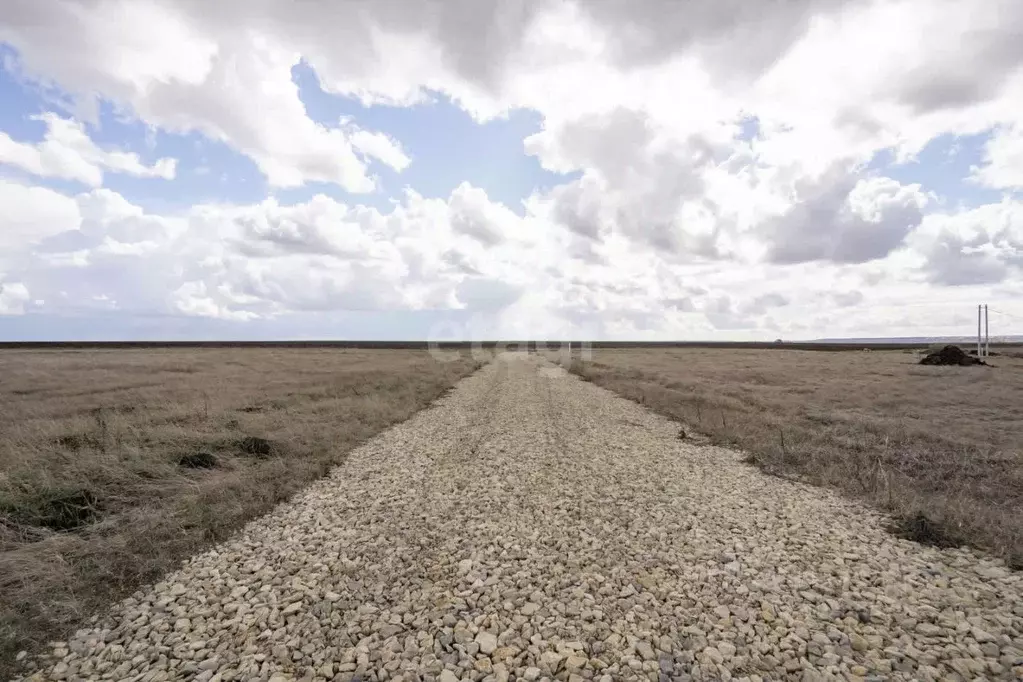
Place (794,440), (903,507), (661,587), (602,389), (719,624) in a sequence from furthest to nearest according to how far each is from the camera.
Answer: (602,389), (794,440), (903,507), (661,587), (719,624)

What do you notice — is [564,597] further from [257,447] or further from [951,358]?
[951,358]

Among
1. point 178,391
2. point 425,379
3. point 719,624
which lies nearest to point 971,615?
point 719,624

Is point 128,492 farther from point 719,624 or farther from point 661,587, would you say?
point 719,624

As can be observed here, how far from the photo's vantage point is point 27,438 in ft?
48.4

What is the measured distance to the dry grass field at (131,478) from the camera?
691 cm

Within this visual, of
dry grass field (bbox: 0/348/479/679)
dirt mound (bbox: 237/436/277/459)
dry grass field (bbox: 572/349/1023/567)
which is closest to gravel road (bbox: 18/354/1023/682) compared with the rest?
dry grass field (bbox: 0/348/479/679)

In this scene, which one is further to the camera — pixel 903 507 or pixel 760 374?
pixel 760 374

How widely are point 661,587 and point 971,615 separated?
3450 millimetres

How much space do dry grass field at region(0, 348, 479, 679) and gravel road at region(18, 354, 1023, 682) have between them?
2.08ft

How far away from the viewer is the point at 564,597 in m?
6.44

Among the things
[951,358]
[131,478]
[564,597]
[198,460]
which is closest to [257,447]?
[198,460]

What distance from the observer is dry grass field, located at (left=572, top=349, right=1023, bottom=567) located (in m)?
9.56

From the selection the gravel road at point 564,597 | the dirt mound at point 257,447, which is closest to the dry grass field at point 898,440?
the gravel road at point 564,597

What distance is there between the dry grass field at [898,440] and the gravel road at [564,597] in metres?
1.12
